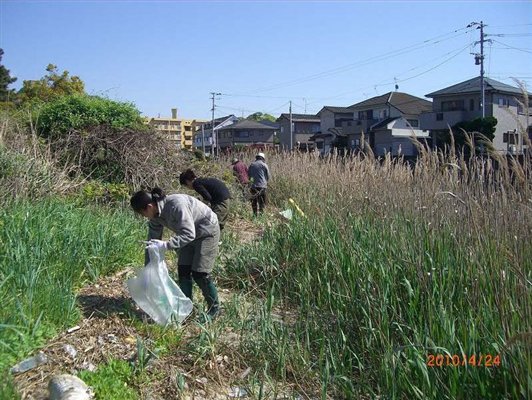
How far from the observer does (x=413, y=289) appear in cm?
353

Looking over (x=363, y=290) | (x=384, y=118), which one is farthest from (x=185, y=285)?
(x=384, y=118)

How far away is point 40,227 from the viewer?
4.99 m

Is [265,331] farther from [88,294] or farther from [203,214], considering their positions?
[88,294]

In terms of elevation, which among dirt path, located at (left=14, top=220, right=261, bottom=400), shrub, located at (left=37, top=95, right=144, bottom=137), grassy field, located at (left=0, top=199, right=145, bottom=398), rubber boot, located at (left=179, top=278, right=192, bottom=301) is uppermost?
shrub, located at (left=37, top=95, right=144, bottom=137)

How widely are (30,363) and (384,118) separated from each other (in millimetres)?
51345

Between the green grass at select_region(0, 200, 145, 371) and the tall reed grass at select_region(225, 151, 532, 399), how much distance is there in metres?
1.43

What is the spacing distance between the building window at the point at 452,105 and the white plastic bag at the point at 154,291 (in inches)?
1546

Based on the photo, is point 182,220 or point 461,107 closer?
point 182,220

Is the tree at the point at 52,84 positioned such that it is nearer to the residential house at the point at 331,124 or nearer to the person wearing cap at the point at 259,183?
the person wearing cap at the point at 259,183

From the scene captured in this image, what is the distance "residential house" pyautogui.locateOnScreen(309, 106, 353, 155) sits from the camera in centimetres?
5509

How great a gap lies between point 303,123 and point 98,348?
68.7 meters

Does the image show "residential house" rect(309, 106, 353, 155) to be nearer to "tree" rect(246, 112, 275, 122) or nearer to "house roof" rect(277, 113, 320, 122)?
"house roof" rect(277, 113, 320, 122)
